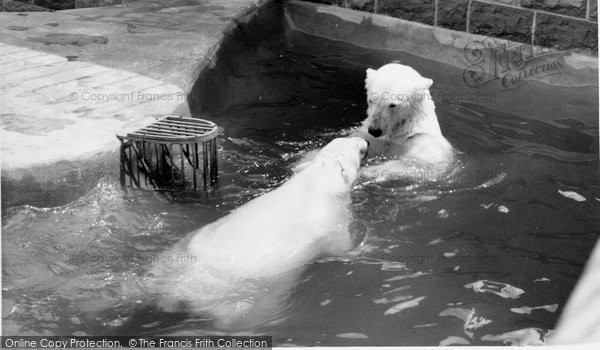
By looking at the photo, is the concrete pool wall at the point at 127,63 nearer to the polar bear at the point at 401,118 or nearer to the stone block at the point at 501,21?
the stone block at the point at 501,21

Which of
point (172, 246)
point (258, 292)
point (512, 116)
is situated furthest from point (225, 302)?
point (512, 116)

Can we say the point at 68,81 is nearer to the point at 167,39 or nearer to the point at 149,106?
the point at 149,106

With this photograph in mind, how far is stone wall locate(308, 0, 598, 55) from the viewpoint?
7727 millimetres

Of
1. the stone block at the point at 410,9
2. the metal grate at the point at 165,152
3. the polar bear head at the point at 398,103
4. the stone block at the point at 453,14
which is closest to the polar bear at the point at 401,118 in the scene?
the polar bear head at the point at 398,103

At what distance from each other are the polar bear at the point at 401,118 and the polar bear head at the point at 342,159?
0.37m

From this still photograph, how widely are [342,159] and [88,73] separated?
2.46 m

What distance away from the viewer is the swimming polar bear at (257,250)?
4.09m

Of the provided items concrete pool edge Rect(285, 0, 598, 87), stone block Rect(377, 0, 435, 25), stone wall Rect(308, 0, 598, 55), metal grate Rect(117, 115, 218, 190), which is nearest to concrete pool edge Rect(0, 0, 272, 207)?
metal grate Rect(117, 115, 218, 190)

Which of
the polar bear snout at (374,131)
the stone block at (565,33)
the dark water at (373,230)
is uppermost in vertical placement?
the stone block at (565,33)

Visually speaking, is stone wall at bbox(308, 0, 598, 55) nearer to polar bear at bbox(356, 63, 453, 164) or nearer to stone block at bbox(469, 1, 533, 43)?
stone block at bbox(469, 1, 533, 43)

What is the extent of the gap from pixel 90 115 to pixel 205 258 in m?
2.04

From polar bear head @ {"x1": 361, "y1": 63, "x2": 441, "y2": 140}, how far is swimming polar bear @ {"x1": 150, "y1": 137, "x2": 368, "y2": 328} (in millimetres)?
1030

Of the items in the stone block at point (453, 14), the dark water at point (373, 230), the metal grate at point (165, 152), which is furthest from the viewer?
the stone block at point (453, 14)

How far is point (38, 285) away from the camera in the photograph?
168 inches
